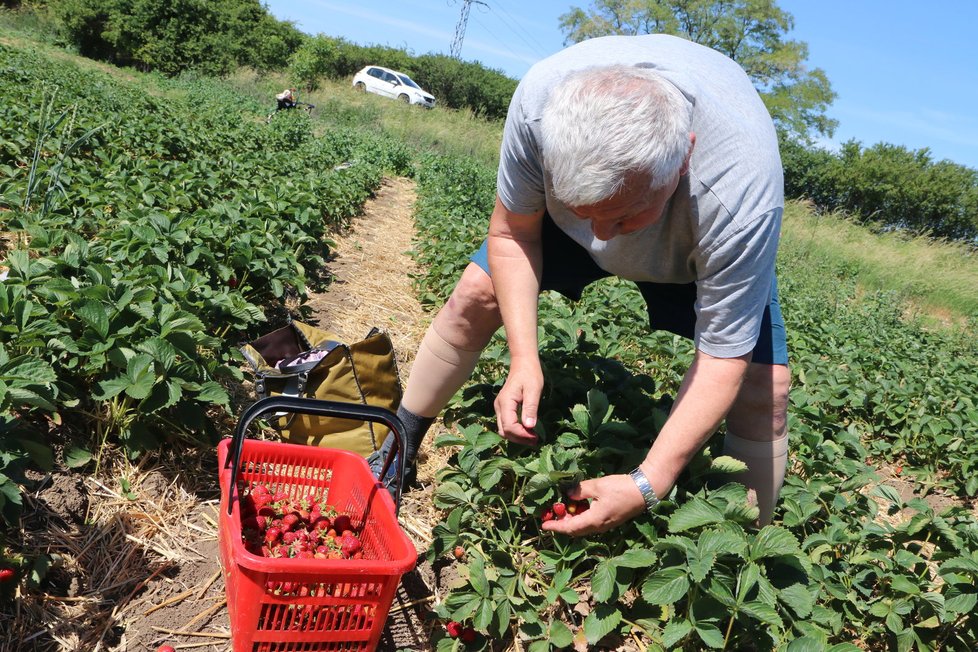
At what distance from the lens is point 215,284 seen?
3.54 m

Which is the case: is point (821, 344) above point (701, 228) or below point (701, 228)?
below

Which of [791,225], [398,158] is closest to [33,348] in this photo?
[398,158]

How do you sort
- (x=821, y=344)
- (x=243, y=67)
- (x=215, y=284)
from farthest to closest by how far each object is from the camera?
1. (x=243, y=67)
2. (x=821, y=344)
3. (x=215, y=284)

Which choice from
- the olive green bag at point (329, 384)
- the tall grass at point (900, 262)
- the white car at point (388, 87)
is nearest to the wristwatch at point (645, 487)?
the olive green bag at point (329, 384)

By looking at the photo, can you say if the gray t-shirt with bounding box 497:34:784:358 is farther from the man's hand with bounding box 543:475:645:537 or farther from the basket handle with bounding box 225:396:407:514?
the basket handle with bounding box 225:396:407:514

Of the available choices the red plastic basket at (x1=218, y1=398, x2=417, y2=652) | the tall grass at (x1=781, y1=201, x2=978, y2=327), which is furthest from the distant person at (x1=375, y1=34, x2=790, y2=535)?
the tall grass at (x1=781, y1=201, x2=978, y2=327)

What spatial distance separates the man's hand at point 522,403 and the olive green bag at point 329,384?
0.89m

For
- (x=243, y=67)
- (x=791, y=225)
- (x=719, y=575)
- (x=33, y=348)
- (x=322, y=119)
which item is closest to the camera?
(x=719, y=575)

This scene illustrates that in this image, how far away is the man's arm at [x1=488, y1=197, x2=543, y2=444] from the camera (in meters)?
1.96

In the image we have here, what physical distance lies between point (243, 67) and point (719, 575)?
29.9 metres

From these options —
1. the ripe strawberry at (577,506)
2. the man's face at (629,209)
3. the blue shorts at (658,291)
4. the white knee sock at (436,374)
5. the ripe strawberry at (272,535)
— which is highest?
the man's face at (629,209)

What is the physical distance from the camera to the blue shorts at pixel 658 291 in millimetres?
2168

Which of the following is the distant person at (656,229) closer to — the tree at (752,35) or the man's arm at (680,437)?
the man's arm at (680,437)

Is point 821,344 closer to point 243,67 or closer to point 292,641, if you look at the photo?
point 292,641
